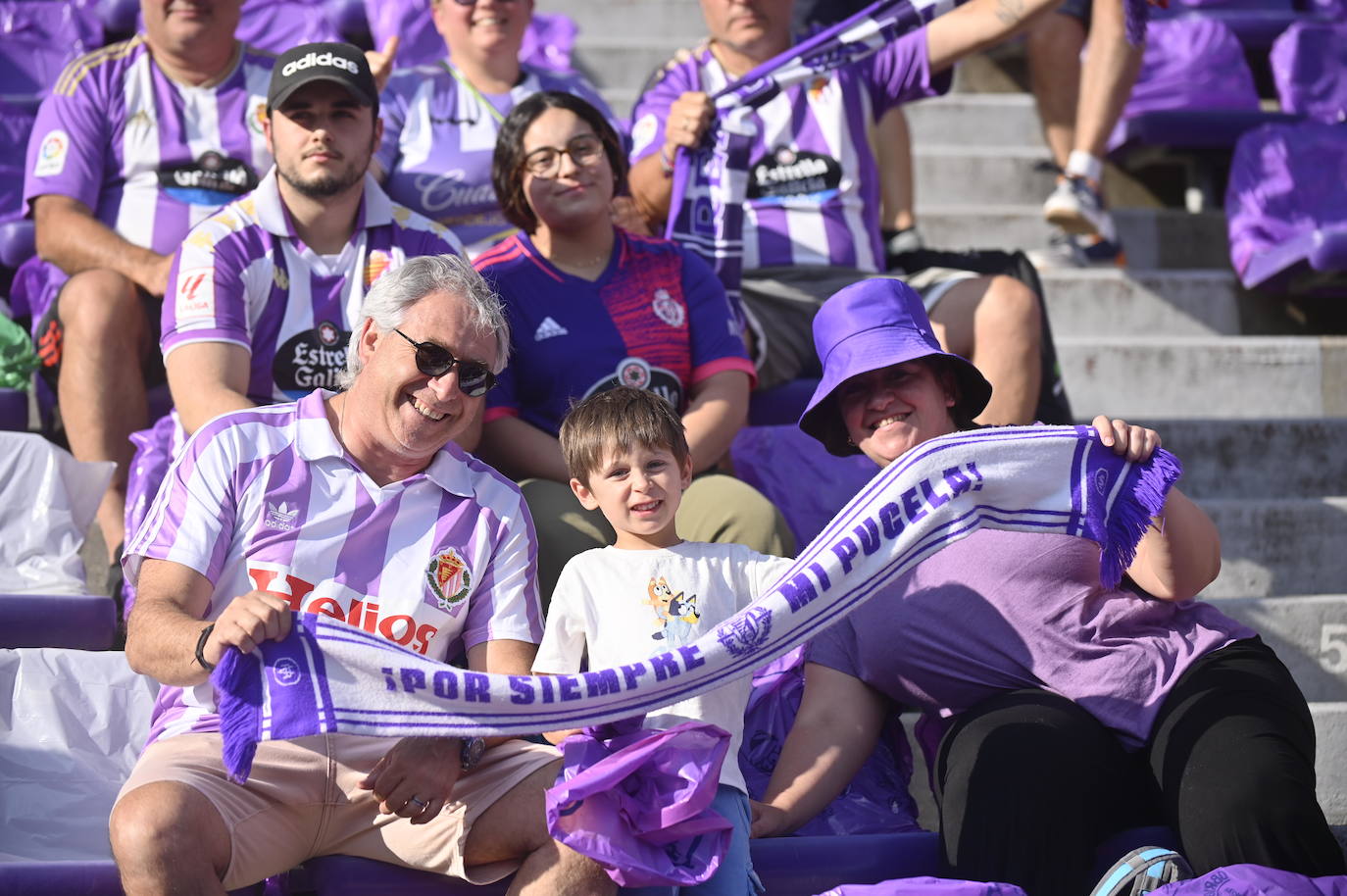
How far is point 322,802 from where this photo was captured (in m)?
2.39

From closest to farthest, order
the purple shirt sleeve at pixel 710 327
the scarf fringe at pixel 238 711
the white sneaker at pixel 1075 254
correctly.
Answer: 1. the scarf fringe at pixel 238 711
2. the purple shirt sleeve at pixel 710 327
3. the white sneaker at pixel 1075 254

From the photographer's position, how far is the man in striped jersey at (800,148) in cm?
411

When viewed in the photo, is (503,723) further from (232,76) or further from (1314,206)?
(1314,206)

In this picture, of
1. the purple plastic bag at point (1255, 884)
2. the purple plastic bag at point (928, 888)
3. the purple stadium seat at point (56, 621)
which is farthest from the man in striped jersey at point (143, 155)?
the purple plastic bag at point (1255, 884)

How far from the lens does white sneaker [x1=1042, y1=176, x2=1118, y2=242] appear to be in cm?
474

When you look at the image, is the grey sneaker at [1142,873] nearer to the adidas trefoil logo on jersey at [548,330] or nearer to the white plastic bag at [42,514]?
the adidas trefoil logo on jersey at [548,330]

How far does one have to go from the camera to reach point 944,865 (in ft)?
8.14

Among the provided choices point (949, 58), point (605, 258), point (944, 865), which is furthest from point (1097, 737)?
point (949, 58)

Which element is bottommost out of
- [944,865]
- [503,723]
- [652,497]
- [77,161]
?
[944,865]

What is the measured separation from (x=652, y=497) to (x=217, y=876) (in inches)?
35.8

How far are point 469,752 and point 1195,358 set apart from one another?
301 centimetres

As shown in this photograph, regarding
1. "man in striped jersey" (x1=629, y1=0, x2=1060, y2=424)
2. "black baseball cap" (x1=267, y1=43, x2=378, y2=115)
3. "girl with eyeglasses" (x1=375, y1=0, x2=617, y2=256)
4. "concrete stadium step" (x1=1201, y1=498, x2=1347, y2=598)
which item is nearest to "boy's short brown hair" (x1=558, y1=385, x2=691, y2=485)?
"black baseball cap" (x1=267, y1=43, x2=378, y2=115)

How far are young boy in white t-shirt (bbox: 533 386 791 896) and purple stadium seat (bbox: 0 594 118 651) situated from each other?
3.16ft

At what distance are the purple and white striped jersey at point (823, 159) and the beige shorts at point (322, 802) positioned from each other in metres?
2.19
